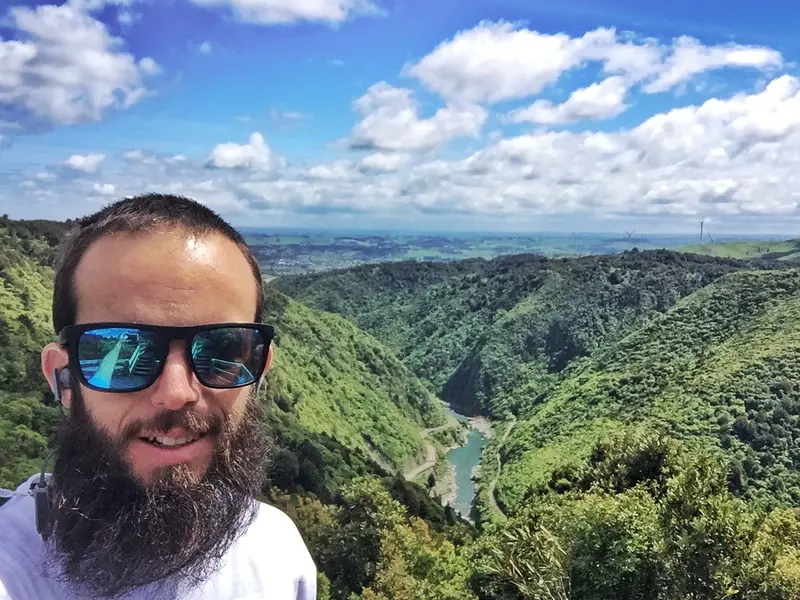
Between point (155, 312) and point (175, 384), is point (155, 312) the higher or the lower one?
the higher one

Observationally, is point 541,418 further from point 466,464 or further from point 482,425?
point 482,425

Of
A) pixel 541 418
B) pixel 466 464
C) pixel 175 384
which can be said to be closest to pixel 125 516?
pixel 175 384

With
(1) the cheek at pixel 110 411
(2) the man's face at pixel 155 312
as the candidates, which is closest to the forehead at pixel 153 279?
(2) the man's face at pixel 155 312

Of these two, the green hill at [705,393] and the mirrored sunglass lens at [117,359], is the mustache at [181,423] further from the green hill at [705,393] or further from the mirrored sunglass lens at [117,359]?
the green hill at [705,393]

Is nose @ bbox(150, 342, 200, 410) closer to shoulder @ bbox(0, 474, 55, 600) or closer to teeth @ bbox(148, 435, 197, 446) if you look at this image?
teeth @ bbox(148, 435, 197, 446)

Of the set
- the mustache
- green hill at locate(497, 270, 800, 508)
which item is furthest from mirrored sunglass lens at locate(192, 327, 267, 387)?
green hill at locate(497, 270, 800, 508)

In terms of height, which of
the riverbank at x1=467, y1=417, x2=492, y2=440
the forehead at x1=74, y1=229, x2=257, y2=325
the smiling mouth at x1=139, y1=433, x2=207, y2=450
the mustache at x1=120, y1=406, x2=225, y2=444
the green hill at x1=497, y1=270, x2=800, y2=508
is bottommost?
the riverbank at x1=467, y1=417, x2=492, y2=440

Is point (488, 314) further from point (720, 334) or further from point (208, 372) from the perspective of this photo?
point (208, 372)

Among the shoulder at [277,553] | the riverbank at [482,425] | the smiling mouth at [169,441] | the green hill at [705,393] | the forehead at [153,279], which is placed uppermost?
the forehead at [153,279]
